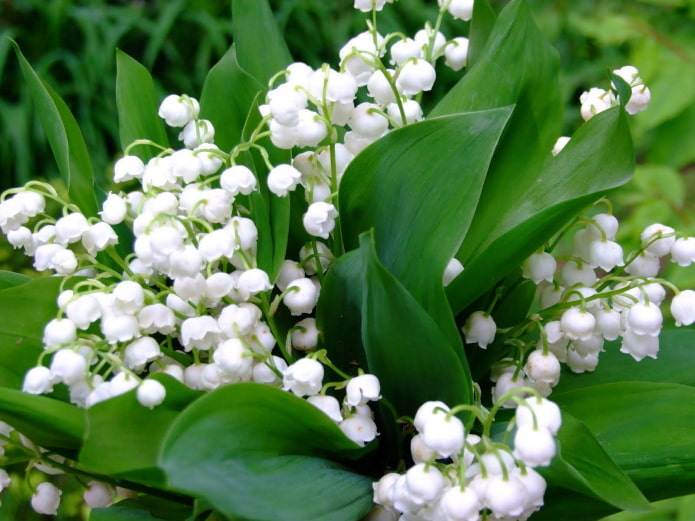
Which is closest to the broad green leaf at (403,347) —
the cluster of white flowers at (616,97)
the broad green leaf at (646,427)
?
the broad green leaf at (646,427)

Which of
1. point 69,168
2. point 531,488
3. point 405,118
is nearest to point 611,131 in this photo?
point 405,118

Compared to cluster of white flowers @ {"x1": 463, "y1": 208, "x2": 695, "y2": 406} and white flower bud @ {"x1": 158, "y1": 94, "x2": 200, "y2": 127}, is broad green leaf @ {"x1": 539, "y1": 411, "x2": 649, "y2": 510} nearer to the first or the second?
cluster of white flowers @ {"x1": 463, "y1": 208, "x2": 695, "y2": 406}

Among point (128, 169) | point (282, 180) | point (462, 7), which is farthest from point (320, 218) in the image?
point (462, 7)

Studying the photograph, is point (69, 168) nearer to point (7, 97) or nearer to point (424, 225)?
point (424, 225)

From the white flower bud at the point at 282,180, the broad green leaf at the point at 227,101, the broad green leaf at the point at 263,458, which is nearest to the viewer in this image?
the broad green leaf at the point at 263,458

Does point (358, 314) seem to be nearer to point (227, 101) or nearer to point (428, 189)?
point (428, 189)

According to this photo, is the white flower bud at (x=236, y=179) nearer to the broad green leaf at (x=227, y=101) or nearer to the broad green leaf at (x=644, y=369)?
Answer: the broad green leaf at (x=227, y=101)
